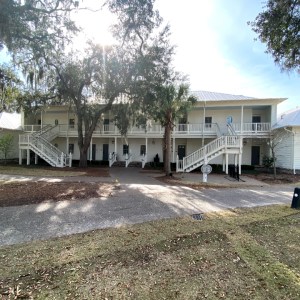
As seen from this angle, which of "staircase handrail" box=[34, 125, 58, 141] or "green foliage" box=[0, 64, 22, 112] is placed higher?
"green foliage" box=[0, 64, 22, 112]

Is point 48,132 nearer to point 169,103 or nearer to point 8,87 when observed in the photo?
point 8,87

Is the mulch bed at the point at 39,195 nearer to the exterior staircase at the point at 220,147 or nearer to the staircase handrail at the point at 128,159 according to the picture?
the exterior staircase at the point at 220,147

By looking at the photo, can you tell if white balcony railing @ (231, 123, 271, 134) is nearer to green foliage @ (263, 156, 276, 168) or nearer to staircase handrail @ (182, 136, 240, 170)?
green foliage @ (263, 156, 276, 168)

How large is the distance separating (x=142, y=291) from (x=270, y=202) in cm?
699

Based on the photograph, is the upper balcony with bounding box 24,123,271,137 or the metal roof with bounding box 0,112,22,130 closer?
the upper balcony with bounding box 24,123,271,137

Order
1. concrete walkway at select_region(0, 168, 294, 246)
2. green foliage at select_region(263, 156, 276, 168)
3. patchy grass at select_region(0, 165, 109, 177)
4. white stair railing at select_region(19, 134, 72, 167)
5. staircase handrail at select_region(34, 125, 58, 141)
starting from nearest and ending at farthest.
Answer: concrete walkway at select_region(0, 168, 294, 246)
patchy grass at select_region(0, 165, 109, 177)
green foliage at select_region(263, 156, 276, 168)
white stair railing at select_region(19, 134, 72, 167)
staircase handrail at select_region(34, 125, 58, 141)

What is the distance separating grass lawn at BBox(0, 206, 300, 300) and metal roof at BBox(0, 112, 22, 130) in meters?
25.2

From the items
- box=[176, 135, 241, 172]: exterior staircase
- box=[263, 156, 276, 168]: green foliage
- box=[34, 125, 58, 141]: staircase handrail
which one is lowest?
box=[263, 156, 276, 168]: green foliage

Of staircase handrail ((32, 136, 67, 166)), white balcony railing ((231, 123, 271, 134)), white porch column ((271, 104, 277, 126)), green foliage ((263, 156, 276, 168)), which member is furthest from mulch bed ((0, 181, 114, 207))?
white porch column ((271, 104, 277, 126))

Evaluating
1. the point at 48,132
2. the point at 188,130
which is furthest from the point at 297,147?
the point at 48,132

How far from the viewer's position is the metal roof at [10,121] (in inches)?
1030

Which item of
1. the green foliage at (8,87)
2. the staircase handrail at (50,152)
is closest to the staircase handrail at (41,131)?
the staircase handrail at (50,152)

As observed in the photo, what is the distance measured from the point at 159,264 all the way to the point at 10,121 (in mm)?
29501

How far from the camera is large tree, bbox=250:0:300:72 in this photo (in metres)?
7.78
